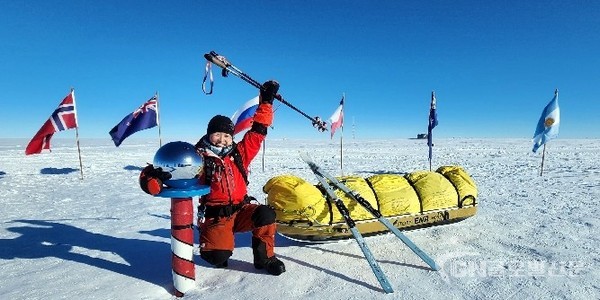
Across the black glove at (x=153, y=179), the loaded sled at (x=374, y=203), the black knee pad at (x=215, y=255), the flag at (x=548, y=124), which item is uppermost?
the flag at (x=548, y=124)

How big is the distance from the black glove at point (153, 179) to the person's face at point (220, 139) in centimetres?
95

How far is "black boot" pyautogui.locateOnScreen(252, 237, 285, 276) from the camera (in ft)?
13.2

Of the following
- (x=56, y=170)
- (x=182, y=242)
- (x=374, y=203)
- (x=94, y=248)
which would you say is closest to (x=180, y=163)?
(x=182, y=242)

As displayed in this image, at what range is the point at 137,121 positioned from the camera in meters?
14.7

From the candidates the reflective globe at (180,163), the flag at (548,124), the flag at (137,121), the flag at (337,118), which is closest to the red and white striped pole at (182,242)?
the reflective globe at (180,163)

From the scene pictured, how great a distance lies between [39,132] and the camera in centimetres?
1303

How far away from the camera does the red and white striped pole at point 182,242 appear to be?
3.46m

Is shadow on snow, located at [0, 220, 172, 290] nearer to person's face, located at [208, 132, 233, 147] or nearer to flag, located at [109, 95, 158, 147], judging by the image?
person's face, located at [208, 132, 233, 147]

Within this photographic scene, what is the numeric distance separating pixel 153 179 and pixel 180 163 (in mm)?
276

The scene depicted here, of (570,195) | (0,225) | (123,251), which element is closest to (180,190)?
(123,251)

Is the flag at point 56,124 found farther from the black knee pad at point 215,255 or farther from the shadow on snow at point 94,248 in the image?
the black knee pad at point 215,255

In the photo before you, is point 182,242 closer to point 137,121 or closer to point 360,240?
point 360,240

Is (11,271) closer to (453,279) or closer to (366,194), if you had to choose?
(366,194)

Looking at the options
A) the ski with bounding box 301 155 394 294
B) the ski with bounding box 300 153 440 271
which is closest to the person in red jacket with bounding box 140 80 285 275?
the ski with bounding box 301 155 394 294
